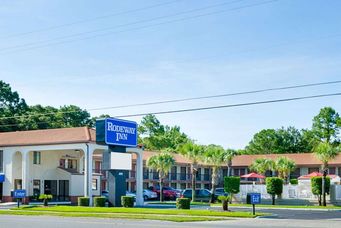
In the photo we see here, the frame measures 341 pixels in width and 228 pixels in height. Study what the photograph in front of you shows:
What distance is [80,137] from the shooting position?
4478 cm

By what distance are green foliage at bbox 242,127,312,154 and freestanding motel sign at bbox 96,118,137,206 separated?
198 ft

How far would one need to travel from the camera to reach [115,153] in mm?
39156

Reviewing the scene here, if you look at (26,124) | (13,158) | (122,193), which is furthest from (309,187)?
(26,124)

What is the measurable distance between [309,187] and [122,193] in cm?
1692

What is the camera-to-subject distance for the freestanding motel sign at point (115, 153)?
125 ft

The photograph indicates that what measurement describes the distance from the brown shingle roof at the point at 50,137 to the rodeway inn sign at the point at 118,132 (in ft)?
14.1

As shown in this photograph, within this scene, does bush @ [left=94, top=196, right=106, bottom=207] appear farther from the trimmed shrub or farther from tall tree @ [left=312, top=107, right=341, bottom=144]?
tall tree @ [left=312, top=107, right=341, bottom=144]

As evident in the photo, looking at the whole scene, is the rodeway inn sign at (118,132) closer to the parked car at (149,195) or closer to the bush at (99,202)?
the bush at (99,202)

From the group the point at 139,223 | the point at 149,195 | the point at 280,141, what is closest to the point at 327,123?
the point at 280,141

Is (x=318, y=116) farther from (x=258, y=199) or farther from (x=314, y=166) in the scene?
(x=258, y=199)

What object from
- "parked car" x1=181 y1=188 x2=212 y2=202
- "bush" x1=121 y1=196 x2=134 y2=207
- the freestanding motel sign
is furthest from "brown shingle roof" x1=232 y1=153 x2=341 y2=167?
"bush" x1=121 y1=196 x2=134 y2=207

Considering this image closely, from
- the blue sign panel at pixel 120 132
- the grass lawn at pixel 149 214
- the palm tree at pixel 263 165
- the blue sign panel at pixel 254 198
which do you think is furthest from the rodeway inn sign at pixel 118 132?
the palm tree at pixel 263 165

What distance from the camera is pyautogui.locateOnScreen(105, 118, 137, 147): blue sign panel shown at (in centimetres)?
3838

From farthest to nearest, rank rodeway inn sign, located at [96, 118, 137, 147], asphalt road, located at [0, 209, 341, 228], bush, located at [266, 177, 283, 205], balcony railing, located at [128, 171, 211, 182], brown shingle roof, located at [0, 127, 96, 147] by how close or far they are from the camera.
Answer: balcony railing, located at [128, 171, 211, 182] → bush, located at [266, 177, 283, 205] → brown shingle roof, located at [0, 127, 96, 147] → rodeway inn sign, located at [96, 118, 137, 147] → asphalt road, located at [0, 209, 341, 228]
